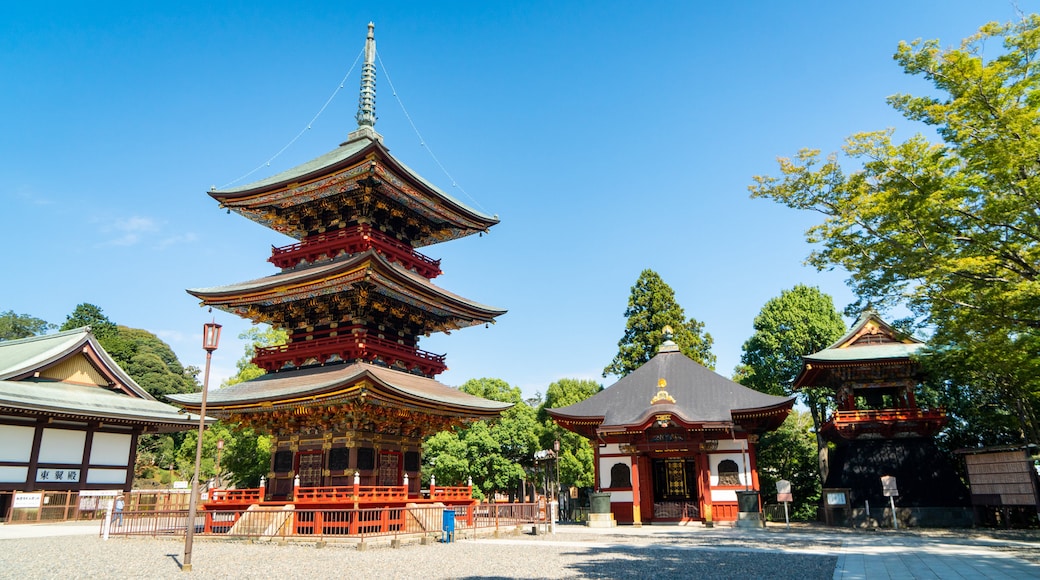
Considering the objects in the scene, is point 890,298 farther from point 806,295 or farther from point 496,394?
point 496,394

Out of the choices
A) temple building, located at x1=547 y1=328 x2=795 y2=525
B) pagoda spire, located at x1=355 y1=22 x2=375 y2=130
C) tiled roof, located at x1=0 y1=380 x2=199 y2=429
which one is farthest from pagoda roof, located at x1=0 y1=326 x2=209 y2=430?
temple building, located at x1=547 y1=328 x2=795 y2=525

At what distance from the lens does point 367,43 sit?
3084 centimetres

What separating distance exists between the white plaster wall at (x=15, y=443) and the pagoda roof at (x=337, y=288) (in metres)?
13.2

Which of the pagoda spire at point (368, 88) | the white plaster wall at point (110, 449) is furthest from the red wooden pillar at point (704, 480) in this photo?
the white plaster wall at point (110, 449)

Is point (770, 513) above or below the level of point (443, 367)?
below

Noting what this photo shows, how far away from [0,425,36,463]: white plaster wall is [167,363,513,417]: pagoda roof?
1288cm

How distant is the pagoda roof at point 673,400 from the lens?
28562mm

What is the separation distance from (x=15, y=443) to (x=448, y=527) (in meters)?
22.9

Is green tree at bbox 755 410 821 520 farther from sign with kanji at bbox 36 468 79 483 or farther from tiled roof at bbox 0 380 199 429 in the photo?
sign with kanji at bbox 36 468 79 483

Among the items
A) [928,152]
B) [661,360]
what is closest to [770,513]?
[661,360]

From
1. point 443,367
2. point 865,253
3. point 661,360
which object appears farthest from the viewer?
point 661,360

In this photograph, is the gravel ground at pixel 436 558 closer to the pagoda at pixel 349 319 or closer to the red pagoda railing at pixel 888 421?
the pagoda at pixel 349 319

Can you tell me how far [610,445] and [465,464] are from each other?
11274 mm

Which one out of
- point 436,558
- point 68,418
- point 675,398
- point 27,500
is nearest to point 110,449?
point 68,418
